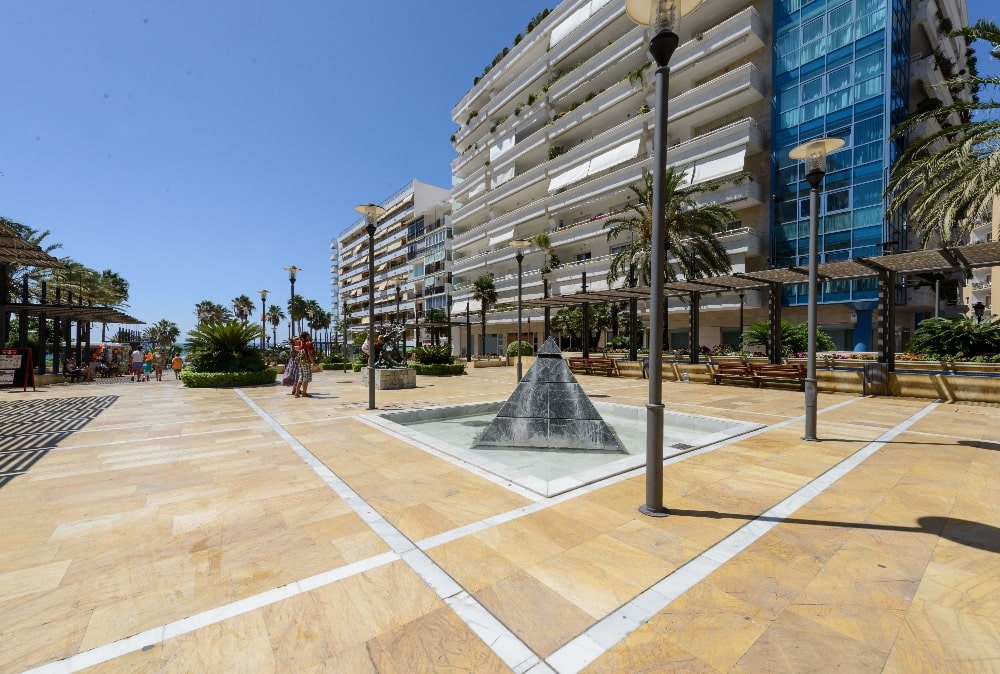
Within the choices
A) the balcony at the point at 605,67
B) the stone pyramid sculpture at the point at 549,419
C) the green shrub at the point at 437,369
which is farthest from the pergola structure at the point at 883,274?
the balcony at the point at 605,67

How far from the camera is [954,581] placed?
2635 mm

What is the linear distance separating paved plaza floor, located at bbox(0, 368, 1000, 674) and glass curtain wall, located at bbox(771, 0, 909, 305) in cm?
2546

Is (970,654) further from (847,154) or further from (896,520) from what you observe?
(847,154)

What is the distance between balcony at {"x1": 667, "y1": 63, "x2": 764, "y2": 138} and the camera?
26.9 meters

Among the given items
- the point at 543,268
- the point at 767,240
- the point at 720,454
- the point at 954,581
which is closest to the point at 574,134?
the point at 543,268

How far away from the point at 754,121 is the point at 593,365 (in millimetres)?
21438

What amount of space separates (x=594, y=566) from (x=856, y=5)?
121 feet

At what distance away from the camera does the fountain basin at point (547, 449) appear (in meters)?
4.76

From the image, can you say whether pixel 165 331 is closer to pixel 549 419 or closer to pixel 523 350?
pixel 523 350

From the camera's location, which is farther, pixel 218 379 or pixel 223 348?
pixel 223 348

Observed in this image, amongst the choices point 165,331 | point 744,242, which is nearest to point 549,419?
point 744,242

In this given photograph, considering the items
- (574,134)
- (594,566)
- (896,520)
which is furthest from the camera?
(574,134)

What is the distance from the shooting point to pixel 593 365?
20250mm

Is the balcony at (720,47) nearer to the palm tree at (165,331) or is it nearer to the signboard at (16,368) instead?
the signboard at (16,368)
